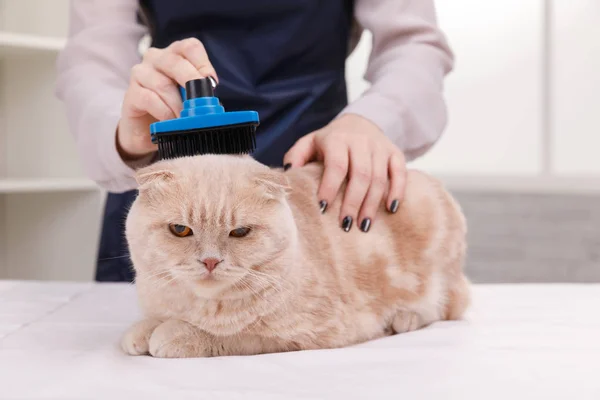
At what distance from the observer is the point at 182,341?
0.77 meters

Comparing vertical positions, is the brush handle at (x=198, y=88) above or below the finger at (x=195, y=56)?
below

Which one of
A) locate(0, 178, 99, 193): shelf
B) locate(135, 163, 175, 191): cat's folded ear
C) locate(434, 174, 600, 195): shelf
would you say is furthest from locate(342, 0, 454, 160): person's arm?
locate(0, 178, 99, 193): shelf

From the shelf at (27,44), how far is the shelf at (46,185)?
16.1 inches

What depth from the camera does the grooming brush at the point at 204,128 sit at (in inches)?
30.5

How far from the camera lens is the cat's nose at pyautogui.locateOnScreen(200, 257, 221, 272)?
2.40ft

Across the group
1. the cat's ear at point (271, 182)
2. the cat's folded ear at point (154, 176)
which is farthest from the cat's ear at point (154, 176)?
the cat's ear at point (271, 182)

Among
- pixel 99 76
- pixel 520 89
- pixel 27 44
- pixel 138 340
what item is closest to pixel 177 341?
pixel 138 340

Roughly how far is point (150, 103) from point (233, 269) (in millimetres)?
263

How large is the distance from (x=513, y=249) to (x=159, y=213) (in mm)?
1656

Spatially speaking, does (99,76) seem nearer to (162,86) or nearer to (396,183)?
(162,86)

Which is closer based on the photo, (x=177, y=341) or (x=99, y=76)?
(x=177, y=341)

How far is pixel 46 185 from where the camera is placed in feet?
6.73

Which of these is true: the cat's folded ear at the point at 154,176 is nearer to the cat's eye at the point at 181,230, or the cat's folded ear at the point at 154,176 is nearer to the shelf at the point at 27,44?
the cat's eye at the point at 181,230

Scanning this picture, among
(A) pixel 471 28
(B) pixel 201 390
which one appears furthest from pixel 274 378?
(A) pixel 471 28
